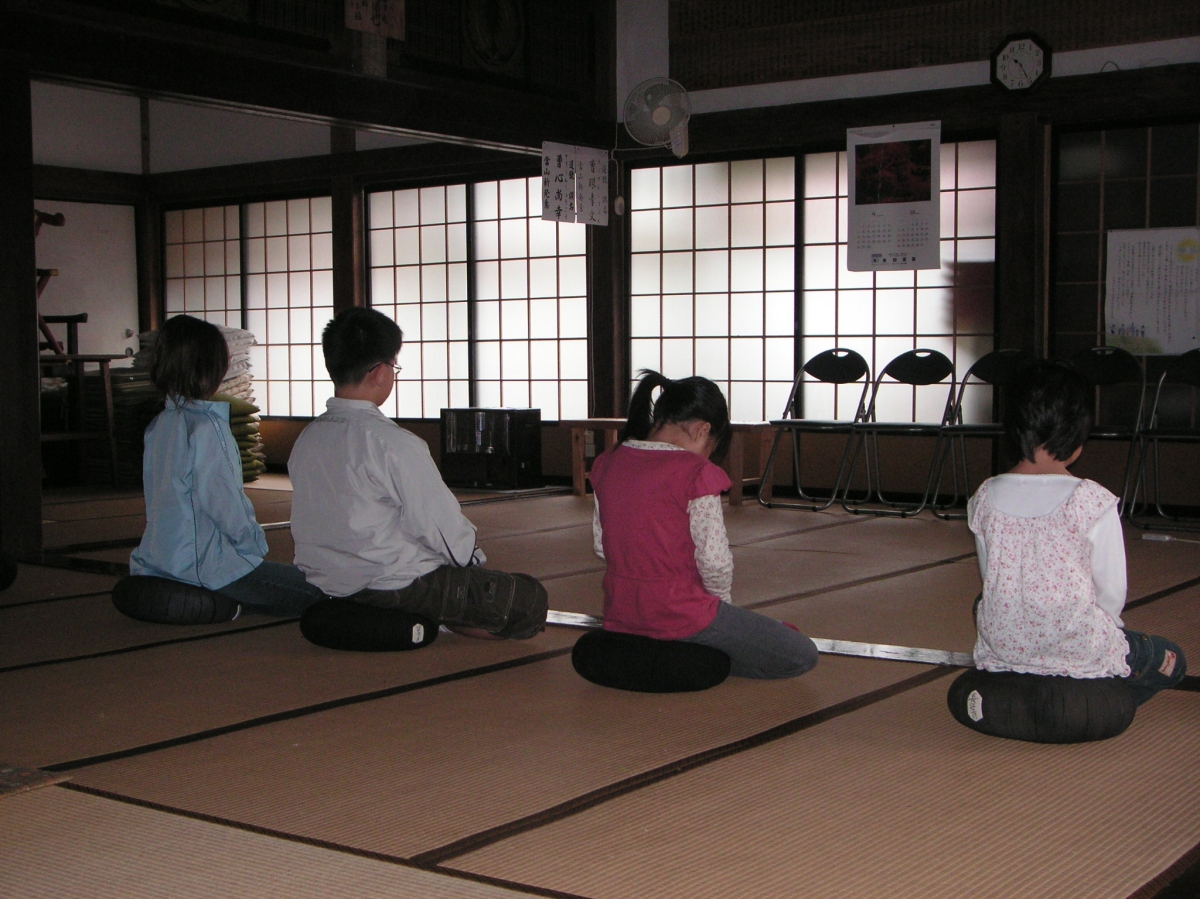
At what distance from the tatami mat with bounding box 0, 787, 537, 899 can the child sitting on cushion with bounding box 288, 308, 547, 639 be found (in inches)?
46.0

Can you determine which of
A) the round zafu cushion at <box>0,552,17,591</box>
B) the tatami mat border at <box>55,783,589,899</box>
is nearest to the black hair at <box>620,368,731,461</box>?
the tatami mat border at <box>55,783,589,899</box>

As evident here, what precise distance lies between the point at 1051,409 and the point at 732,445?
4.45m

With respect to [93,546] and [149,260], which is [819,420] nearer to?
[93,546]

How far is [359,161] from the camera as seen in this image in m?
8.30

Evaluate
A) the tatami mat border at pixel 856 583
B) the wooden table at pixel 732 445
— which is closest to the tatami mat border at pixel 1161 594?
the tatami mat border at pixel 856 583

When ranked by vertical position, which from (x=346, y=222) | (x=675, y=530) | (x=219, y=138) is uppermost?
(x=219, y=138)

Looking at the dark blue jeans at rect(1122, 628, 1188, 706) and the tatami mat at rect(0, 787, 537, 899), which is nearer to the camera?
the tatami mat at rect(0, 787, 537, 899)

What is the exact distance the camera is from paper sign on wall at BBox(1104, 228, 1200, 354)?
5.85 m

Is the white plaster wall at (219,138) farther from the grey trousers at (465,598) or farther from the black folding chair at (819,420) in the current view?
the grey trousers at (465,598)

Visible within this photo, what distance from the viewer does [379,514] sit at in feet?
9.92

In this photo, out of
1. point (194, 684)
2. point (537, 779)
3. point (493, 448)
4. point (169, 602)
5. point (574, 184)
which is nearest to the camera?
point (537, 779)

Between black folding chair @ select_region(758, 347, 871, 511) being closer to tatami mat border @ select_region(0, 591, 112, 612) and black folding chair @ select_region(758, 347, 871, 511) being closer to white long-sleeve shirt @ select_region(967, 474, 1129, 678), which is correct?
tatami mat border @ select_region(0, 591, 112, 612)

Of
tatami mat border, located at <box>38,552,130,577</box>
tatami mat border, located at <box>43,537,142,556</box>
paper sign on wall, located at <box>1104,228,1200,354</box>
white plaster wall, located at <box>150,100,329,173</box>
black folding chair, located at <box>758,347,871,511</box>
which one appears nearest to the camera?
tatami mat border, located at <box>38,552,130,577</box>

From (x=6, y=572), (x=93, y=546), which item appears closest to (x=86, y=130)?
(x=93, y=546)
